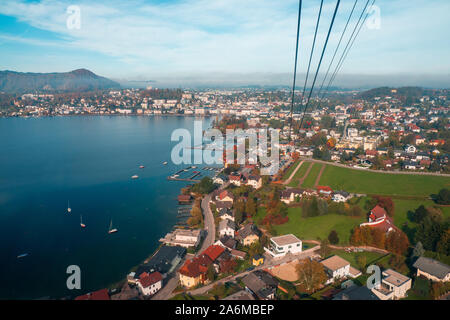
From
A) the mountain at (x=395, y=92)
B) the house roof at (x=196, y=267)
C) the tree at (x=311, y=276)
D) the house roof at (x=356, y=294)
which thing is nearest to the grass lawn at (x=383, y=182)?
the tree at (x=311, y=276)

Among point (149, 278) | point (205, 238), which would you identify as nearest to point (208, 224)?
point (205, 238)

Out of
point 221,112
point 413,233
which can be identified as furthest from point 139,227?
point 221,112

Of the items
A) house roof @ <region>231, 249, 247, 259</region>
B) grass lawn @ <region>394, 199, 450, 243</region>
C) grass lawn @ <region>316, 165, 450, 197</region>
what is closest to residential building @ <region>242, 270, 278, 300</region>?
house roof @ <region>231, 249, 247, 259</region>

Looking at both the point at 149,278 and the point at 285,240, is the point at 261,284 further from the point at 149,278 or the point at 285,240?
the point at 149,278

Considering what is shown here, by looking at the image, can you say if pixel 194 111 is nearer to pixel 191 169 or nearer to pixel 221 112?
pixel 221 112

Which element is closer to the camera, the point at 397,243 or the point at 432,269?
the point at 432,269

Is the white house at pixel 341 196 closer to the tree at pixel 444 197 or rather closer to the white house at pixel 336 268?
the tree at pixel 444 197
